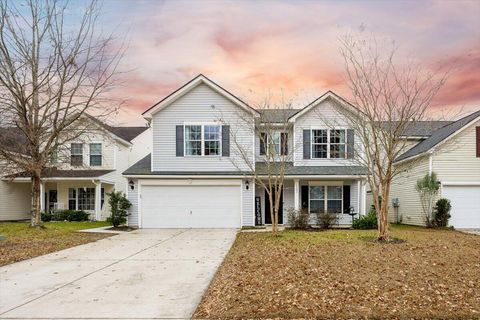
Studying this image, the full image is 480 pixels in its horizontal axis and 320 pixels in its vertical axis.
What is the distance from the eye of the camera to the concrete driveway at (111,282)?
654 cm

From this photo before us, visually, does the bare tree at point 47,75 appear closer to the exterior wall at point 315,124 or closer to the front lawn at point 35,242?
the front lawn at point 35,242

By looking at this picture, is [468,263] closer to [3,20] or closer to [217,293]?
[217,293]

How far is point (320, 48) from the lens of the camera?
18.0 metres

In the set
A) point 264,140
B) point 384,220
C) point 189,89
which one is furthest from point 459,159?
point 189,89

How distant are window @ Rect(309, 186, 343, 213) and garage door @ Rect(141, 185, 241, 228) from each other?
3970mm

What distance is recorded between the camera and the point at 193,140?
21.9 m

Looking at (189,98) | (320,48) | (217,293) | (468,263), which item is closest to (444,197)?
(320,48)

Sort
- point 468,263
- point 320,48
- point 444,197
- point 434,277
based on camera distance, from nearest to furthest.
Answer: point 434,277
point 468,263
point 320,48
point 444,197

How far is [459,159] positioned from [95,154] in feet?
69.5

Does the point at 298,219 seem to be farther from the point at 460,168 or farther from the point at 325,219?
the point at 460,168

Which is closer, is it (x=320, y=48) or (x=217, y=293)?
(x=217, y=293)

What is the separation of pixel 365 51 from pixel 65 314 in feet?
46.0

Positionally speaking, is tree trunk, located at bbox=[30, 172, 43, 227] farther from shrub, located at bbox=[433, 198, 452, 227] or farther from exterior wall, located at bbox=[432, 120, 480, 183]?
exterior wall, located at bbox=[432, 120, 480, 183]

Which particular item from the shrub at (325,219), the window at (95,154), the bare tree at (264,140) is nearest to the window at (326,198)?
the shrub at (325,219)
